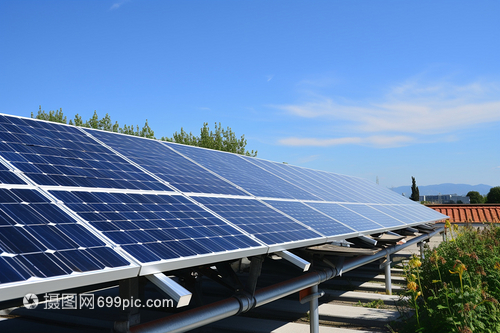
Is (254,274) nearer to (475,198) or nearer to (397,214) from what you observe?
(397,214)

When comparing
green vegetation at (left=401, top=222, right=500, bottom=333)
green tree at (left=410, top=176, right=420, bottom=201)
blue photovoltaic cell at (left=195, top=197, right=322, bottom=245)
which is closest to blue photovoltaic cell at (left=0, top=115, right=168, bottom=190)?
blue photovoltaic cell at (left=195, top=197, right=322, bottom=245)

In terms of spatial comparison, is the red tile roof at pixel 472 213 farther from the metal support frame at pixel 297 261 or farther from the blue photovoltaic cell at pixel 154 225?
the blue photovoltaic cell at pixel 154 225

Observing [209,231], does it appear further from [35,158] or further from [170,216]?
[35,158]

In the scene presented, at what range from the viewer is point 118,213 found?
5859 mm

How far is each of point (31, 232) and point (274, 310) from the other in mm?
11380

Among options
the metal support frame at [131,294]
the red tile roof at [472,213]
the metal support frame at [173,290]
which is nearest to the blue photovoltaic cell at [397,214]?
Answer: the metal support frame at [131,294]

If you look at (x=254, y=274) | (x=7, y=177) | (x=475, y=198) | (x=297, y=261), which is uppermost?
(x=475, y=198)

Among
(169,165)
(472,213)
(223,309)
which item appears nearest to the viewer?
(223,309)

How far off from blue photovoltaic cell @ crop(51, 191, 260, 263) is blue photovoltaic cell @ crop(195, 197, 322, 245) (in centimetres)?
51

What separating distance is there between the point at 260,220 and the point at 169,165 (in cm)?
300

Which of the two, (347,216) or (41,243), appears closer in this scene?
(41,243)

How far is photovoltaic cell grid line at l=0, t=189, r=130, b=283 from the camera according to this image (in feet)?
12.4

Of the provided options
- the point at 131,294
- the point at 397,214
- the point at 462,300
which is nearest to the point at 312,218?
the point at 462,300

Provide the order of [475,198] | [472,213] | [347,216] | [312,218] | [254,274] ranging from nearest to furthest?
[254,274] → [312,218] → [347,216] → [472,213] → [475,198]
